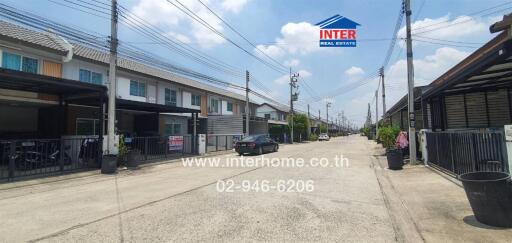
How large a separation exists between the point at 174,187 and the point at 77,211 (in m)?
3.42

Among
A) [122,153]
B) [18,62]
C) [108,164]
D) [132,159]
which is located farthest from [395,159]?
[18,62]

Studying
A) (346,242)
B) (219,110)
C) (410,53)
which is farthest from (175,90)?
(346,242)

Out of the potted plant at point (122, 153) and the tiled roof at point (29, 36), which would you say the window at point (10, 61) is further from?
the potted plant at point (122, 153)

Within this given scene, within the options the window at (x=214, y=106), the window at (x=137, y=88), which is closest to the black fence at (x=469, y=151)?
the window at (x=137, y=88)

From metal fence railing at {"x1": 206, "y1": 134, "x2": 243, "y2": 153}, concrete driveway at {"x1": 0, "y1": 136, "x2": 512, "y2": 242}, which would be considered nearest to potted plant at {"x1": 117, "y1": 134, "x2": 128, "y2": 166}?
concrete driveway at {"x1": 0, "y1": 136, "x2": 512, "y2": 242}

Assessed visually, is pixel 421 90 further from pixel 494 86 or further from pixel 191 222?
pixel 191 222

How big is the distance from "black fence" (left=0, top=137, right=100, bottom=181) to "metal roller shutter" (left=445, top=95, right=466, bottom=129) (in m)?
17.9

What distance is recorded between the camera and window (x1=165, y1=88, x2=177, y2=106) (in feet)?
97.5

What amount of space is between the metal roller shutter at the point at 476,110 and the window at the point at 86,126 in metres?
21.5

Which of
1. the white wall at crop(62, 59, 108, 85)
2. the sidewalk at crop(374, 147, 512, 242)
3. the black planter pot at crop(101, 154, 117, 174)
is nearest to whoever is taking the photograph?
the sidewalk at crop(374, 147, 512, 242)

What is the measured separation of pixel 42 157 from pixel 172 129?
Result: 16.3 meters

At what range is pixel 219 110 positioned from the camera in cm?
4022

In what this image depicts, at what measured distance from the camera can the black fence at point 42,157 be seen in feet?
40.5

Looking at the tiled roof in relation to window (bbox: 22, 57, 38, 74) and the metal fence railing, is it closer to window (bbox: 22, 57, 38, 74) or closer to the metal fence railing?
window (bbox: 22, 57, 38, 74)
